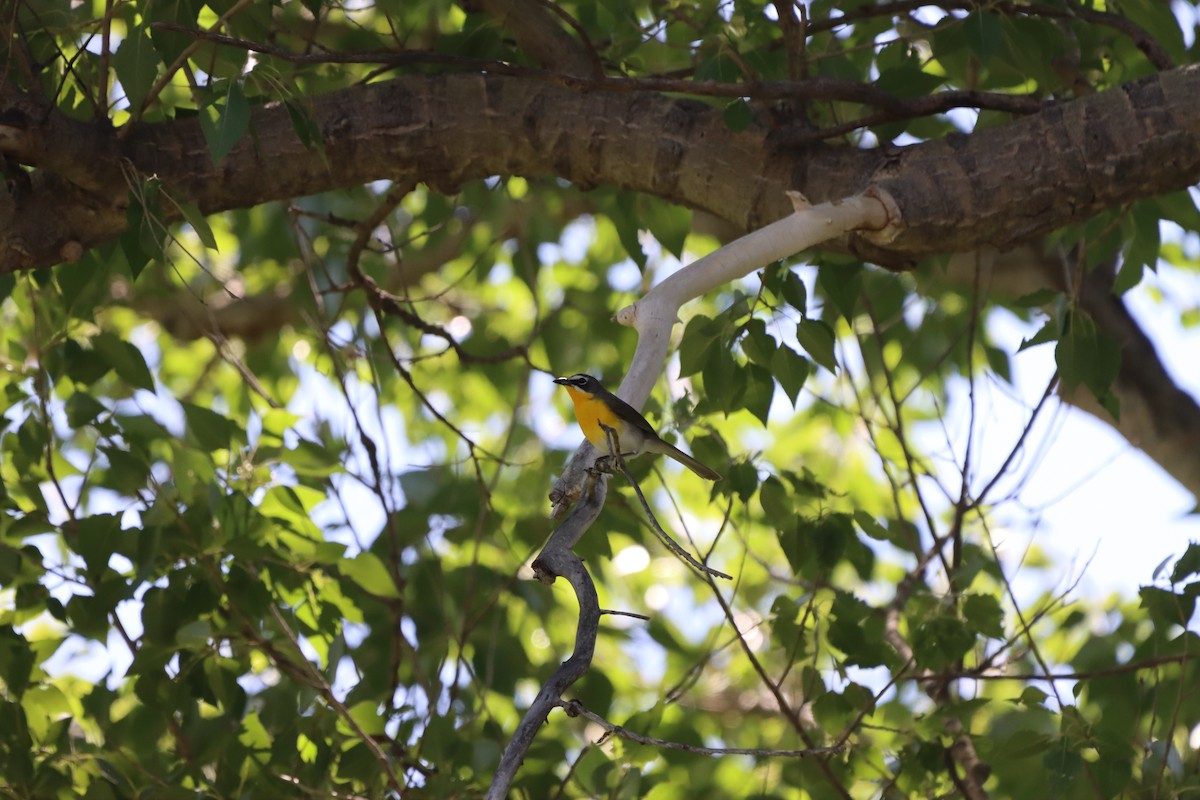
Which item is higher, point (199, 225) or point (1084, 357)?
point (1084, 357)

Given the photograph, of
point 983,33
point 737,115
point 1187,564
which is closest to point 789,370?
point 737,115

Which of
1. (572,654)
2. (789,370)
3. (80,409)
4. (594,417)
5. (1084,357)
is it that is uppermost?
(1084,357)

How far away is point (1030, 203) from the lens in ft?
10.6

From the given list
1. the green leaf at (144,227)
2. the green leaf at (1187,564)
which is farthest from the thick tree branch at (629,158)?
the green leaf at (1187,564)

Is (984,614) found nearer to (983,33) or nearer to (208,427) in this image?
(983,33)

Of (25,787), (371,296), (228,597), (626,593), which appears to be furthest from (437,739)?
(626,593)

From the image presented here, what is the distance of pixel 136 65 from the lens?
117 inches

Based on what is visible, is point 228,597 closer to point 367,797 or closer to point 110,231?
point 367,797

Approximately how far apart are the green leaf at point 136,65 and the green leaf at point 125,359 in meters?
0.97

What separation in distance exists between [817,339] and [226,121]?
1686 mm

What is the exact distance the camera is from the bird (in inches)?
118

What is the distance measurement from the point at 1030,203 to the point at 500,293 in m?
6.18

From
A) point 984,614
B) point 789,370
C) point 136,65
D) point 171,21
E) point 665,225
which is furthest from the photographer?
point 665,225

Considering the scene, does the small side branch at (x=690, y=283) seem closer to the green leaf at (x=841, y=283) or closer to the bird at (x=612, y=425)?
the bird at (x=612, y=425)
